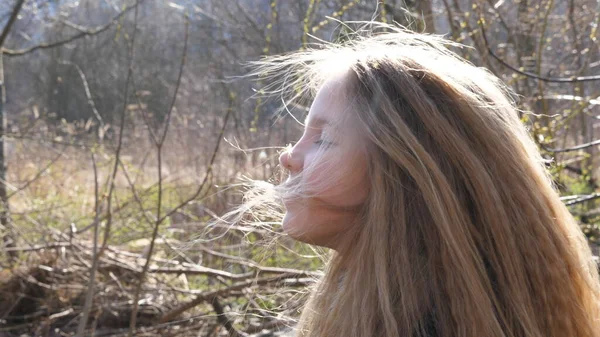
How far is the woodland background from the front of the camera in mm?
3246

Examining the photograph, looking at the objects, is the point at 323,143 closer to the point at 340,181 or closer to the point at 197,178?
the point at 340,181

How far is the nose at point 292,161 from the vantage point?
128cm

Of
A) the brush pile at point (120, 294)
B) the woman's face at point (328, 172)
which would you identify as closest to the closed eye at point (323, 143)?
the woman's face at point (328, 172)

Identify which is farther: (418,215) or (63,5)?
(63,5)

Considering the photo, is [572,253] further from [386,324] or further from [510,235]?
[386,324]

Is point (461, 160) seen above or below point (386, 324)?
above

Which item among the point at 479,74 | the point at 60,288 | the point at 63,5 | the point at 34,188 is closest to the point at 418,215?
the point at 479,74

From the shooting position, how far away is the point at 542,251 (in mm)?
1123

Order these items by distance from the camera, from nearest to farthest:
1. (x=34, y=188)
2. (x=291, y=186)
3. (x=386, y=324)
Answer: (x=386, y=324) < (x=291, y=186) < (x=34, y=188)

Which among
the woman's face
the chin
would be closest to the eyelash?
the woman's face

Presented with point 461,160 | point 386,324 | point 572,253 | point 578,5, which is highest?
point 578,5

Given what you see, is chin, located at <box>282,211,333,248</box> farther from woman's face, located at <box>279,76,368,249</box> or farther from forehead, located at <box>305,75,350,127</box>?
forehead, located at <box>305,75,350,127</box>

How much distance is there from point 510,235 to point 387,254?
0.19m

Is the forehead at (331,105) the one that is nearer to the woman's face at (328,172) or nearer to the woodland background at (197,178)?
the woman's face at (328,172)
